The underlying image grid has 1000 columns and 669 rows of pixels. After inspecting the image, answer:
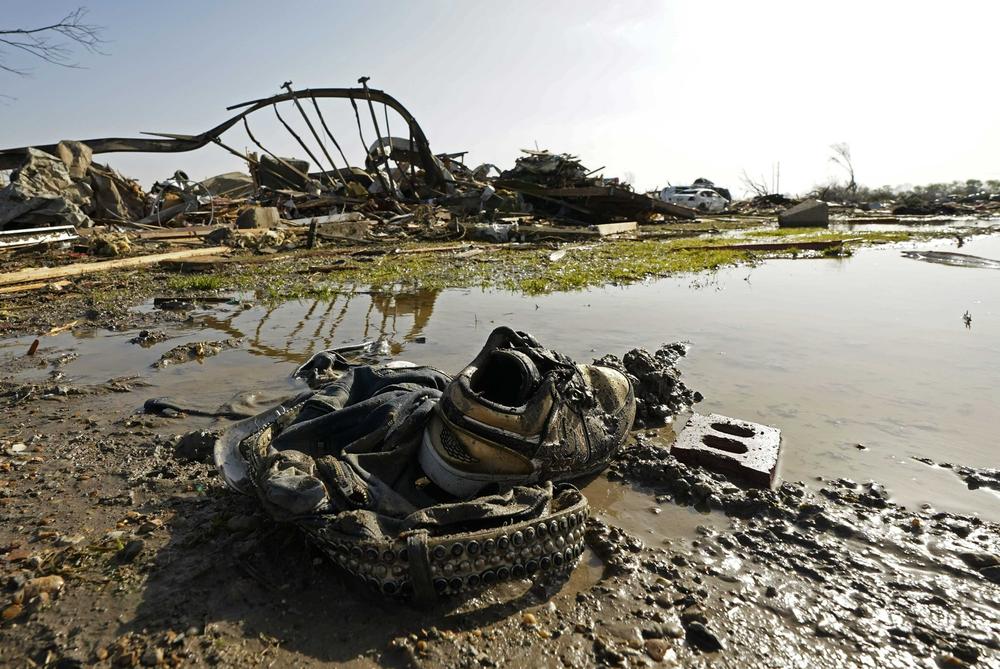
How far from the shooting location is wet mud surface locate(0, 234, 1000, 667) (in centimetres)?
145

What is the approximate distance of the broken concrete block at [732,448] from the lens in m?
2.32

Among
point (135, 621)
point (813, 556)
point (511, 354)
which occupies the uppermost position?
point (511, 354)

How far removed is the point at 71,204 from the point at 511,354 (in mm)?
13963

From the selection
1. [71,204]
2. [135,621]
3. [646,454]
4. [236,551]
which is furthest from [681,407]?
[71,204]

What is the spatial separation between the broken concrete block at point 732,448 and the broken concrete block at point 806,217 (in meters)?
18.9

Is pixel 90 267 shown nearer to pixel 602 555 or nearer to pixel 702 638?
pixel 602 555

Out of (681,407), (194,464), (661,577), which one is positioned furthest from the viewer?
(681,407)

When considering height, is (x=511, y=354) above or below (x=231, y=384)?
above

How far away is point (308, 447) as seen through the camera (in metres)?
2.14

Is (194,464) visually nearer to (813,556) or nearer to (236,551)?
(236,551)

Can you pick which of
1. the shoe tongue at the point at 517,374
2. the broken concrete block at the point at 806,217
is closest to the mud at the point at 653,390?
the shoe tongue at the point at 517,374

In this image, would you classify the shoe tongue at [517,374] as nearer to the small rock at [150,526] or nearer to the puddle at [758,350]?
the puddle at [758,350]

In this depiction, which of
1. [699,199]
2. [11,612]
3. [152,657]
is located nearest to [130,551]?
[11,612]

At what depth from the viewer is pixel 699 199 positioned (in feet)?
95.6
